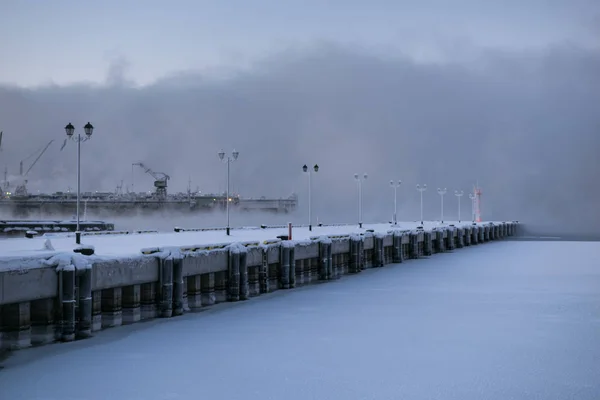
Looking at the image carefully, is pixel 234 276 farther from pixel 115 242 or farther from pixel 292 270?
pixel 115 242

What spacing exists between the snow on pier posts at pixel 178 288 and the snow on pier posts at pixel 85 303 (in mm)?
5076

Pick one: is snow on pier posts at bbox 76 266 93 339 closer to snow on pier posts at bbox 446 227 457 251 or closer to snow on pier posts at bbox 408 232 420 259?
snow on pier posts at bbox 408 232 420 259

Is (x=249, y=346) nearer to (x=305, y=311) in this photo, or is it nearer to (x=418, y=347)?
(x=418, y=347)

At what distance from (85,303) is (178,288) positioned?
5805mm

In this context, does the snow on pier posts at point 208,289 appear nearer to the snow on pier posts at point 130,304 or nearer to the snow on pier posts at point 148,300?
the snow on pier posts at point 148,300

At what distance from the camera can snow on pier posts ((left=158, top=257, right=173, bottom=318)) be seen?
2619 centimetres

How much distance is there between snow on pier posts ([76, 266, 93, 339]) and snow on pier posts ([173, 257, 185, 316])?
508 cm

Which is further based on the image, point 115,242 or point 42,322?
point 115,242

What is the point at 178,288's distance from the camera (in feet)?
89.6

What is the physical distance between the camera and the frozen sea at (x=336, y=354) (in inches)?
677

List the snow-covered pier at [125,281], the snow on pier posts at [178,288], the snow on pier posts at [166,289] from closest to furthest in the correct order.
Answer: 1. the snow-covered pier at [125,281]
2. the snow on pier posts at [166,289]
3. the snow on pier posts at [178,288]

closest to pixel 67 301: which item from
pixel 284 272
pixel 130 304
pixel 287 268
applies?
pixel 130 304

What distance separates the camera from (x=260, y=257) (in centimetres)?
3475

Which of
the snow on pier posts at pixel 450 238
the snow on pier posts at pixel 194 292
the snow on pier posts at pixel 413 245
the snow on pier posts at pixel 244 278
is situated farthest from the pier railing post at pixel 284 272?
the snow on pier posts at pixel 450 238
